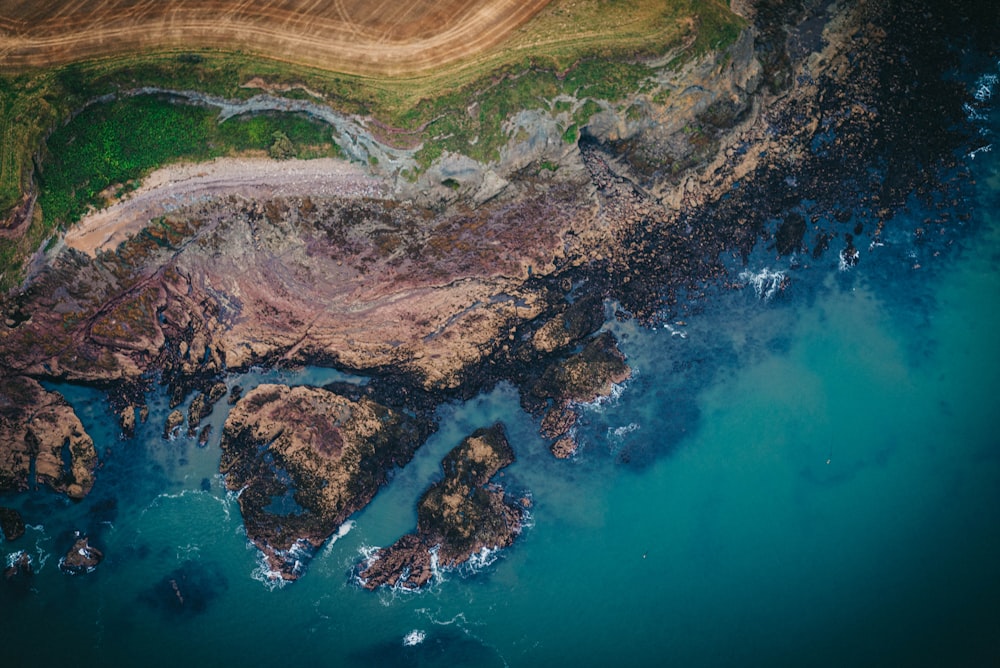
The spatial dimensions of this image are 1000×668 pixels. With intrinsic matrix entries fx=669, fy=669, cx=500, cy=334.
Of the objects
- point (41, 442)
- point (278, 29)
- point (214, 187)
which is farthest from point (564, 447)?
point (41, 442)

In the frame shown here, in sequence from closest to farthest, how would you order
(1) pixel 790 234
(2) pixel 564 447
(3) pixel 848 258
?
1. (2) pixel 564 447
2. (1) pixel 790 234
3. (3) pixel 848 258

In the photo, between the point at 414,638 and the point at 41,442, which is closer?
the point at 414,638

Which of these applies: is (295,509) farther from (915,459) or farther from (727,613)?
(915,459)

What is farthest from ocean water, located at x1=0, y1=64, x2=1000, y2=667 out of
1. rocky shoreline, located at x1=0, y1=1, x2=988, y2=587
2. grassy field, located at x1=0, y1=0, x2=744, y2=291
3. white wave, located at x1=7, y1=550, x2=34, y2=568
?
grassy field, located at x1=0, y1=0, x2=744, y2=291

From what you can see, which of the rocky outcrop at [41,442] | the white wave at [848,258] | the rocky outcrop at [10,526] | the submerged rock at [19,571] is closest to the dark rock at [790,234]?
the white wave at [848,258]

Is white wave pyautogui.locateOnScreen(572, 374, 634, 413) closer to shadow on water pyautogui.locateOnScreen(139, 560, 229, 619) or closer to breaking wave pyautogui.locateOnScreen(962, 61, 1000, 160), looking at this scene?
shadow on water pyautogui.locateOnScreen(139, 560, 229, 619)

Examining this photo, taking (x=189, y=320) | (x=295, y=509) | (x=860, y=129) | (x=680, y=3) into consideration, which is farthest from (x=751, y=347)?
(x=189, y=320)

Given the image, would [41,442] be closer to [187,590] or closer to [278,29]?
[187,590]
